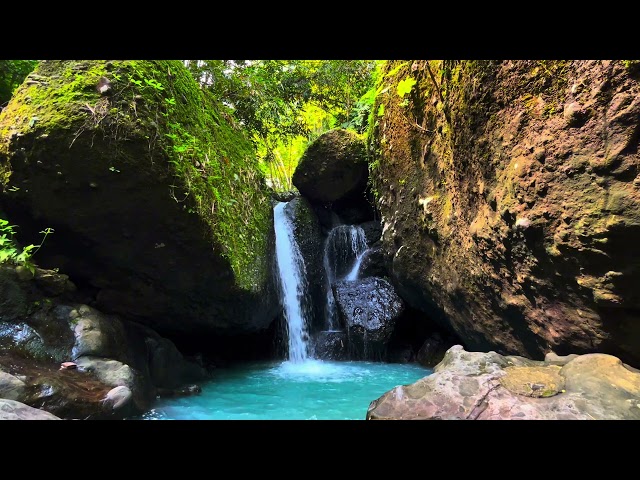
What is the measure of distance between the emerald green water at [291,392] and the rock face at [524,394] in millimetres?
1396

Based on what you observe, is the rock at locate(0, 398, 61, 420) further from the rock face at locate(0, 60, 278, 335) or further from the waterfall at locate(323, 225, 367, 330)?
the waterfall at locate(323, 225, 367, 330)

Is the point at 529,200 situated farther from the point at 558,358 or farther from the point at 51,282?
the point at 51,282

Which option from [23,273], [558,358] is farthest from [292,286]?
[558,358]

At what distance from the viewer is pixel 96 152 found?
4352mm

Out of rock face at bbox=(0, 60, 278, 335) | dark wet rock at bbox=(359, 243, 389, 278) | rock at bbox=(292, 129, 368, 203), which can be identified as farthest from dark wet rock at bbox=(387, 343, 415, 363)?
rock at bbox=(292, 129, 368, 203)

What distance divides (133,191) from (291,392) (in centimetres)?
336

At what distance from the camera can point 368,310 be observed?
8.01 metres

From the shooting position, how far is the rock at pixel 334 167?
392 inches

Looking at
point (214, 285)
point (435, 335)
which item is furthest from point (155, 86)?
point (435, 335)

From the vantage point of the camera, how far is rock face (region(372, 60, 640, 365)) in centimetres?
275

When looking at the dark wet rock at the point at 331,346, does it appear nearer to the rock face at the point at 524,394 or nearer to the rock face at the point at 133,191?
the rock face at the point at 133,191

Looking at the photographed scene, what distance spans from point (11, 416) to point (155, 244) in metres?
2.74

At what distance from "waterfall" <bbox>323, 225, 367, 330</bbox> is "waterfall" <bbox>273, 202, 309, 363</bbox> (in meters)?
0.86

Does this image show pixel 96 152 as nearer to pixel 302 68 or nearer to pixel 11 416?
pixel 11 416
